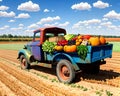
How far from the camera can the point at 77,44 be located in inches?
325

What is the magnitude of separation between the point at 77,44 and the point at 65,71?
1158 millimetres

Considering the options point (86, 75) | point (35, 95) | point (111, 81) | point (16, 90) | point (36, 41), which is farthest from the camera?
point (36, 41)

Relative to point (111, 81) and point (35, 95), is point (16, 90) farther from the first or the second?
point (111, 81)

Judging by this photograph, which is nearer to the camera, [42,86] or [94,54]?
[94,54]

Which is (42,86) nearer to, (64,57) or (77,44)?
(64,57)

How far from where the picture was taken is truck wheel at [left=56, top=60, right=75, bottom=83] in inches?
322

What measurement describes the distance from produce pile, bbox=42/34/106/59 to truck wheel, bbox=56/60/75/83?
507 mm

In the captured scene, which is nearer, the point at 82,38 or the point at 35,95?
the point at 35,95

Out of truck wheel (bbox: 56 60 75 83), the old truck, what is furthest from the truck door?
truck wheel (bbox: 56 60 75 83)

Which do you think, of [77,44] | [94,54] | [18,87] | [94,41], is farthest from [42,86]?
[94,41]

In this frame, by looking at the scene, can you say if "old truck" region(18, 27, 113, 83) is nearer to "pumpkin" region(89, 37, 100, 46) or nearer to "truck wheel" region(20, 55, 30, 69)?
"pumpkin" region(89, 37, 100, 46)

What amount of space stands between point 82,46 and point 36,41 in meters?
3.74

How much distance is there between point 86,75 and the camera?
32.5 ft

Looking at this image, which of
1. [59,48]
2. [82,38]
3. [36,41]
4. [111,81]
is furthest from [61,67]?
[36,41]
